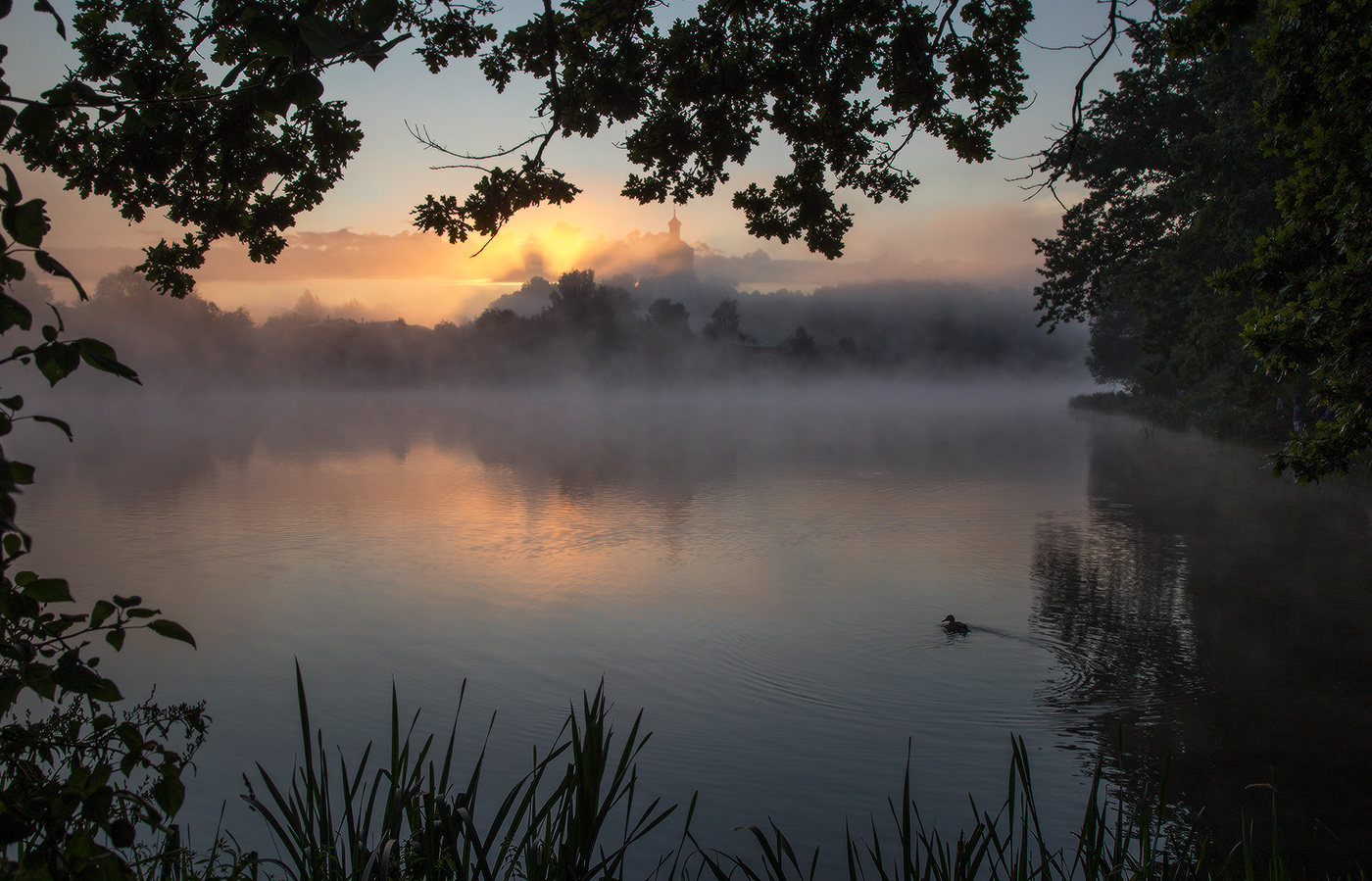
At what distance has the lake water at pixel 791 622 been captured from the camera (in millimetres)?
6309

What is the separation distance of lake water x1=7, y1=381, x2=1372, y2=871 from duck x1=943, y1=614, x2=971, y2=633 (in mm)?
226

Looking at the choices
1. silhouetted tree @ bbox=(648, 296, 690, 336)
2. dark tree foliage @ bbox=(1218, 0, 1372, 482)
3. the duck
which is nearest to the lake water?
the duck

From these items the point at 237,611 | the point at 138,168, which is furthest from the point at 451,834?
the point at 237,611

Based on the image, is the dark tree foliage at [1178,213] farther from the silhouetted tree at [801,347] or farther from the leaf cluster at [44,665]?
the silhouetted tree at [801,347]

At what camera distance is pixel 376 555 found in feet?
45.2

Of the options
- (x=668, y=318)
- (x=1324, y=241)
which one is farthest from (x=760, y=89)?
(x=668, y=318)

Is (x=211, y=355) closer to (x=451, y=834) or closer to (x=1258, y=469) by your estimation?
(x=1258, y=469)

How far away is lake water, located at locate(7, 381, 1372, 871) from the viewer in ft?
20.7

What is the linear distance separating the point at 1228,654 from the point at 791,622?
4420 mm

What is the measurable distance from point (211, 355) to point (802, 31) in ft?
339

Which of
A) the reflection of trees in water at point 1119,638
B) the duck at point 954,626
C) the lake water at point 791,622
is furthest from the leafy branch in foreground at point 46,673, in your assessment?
the duck at point 954,626

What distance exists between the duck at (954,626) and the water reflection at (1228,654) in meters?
0.89

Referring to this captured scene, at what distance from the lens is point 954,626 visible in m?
9.30

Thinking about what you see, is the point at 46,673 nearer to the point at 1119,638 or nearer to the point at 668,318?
the point at 1119,638
